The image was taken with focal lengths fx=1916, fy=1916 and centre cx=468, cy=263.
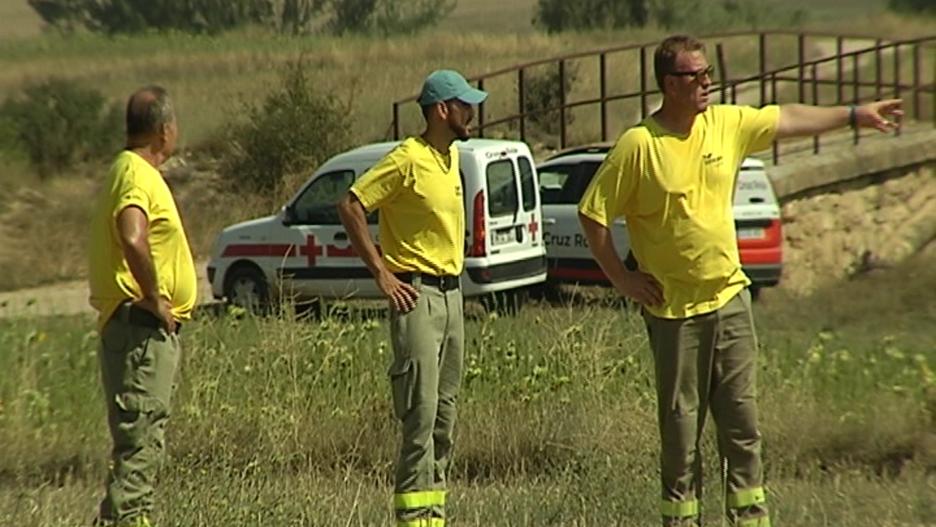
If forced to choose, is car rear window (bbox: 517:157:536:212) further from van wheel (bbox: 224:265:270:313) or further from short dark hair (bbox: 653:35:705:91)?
short dark hair (bbox: 653:35:705:91)

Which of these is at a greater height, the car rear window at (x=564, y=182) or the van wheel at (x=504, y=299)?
the car rear window at (x=564, y=182)

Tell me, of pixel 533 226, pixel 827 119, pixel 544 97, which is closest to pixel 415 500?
pixel 827 119

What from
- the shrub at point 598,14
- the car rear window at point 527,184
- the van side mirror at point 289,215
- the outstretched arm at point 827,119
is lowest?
the shrub at point 598,14

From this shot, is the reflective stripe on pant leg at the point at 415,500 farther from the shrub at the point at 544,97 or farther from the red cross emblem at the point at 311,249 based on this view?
the shrub at the point at 544,97

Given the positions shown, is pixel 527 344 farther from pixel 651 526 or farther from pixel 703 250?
pixel 703 250

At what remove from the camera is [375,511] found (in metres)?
8.37

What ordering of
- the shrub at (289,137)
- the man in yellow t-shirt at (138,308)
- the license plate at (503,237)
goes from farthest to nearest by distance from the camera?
the shrub at (289,137)
the license plate at (503,237)
the man in yellow t-shirt at (138,308)

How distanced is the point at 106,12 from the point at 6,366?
5805 centimetres

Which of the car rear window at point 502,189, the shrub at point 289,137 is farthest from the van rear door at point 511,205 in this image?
the shrub at point 289,137

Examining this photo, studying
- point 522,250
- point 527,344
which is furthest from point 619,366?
point 522,250

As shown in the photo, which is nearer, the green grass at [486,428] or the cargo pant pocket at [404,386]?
the cargo pant pocket at [404,386]

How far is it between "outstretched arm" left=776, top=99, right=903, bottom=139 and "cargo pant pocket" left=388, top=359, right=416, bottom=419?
1.72 m

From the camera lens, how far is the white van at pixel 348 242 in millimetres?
19078

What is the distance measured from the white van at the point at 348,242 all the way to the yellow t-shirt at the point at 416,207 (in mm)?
10608
